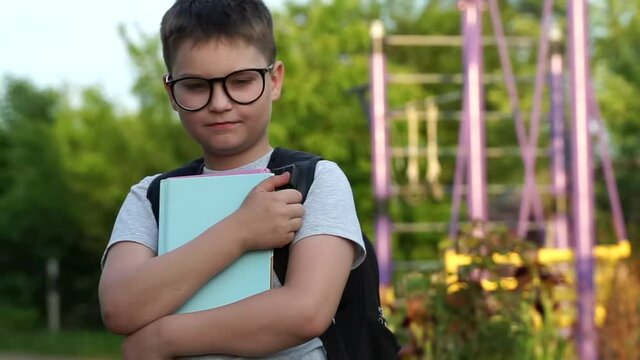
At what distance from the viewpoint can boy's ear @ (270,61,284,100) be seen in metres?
2.31

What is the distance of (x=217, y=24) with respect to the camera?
221 cm

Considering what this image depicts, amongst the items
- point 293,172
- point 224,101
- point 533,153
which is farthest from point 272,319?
point 533,153

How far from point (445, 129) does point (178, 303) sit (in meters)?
22.6

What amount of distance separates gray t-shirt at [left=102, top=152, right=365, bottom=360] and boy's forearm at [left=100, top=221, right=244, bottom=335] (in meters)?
0.10

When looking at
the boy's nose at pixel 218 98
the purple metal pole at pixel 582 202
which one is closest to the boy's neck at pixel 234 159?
the boy's nose at pixel 218 98

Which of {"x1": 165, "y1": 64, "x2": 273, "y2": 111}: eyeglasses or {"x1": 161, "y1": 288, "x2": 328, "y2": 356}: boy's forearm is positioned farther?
{"x1": 165, "y1": 64, "x2": 273, "y2": 111}: eyeglasses

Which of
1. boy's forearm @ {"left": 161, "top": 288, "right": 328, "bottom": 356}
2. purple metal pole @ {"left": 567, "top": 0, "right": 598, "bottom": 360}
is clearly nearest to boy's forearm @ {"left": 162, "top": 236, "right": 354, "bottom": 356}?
boy's forearm @ {"left": 161, "top": 288, "right": 328, "bottom": 356}

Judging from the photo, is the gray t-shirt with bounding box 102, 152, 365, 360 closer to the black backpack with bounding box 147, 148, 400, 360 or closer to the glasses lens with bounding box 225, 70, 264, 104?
the black backpack with bounding box 147, 148, 400, 360

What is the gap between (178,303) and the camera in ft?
6.95

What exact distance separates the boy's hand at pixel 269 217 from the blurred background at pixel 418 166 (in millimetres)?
3144

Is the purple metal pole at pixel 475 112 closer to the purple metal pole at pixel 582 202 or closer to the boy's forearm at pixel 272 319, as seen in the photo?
the purple metal pole at pixel 582 202

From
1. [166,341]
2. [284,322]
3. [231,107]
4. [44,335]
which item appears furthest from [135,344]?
[44,335]

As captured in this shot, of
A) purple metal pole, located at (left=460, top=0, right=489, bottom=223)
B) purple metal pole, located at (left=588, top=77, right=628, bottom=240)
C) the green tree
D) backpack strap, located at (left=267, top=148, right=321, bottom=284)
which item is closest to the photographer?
backpack strap, located at (left=267, top=148, right=321, bottom=284)

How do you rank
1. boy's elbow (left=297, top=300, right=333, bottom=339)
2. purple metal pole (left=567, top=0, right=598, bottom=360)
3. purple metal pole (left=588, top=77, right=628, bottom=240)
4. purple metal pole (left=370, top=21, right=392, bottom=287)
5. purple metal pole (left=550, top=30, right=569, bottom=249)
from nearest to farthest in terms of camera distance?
1. boy's elbow (left=297, top=300, right=333, bottom=339)
2. purple metal pole (left=567, top=0, right=598, bottom=360)
3. purple metal pole (left=588, top=77, right=628, bottom=240)
4. purple metal pole (left=370, top=21, right=392, bottom=287)
5. purple metal pole (left=550, top=30, right=569, bottom=249)
